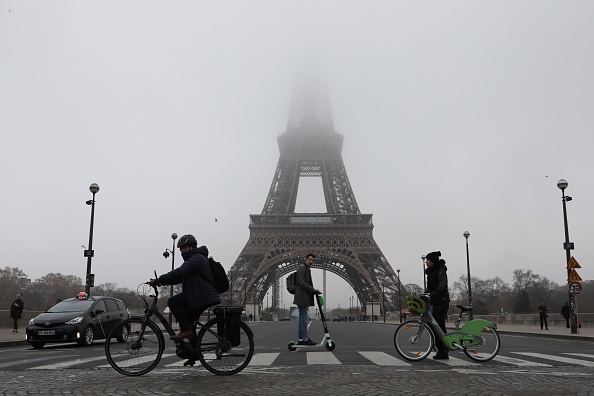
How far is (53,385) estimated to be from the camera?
20.6 feet

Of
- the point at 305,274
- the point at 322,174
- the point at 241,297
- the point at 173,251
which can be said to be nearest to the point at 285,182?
the point at 322,174

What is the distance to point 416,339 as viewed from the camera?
29.1 ft

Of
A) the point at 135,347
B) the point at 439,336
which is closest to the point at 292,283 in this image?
the point at 439,336

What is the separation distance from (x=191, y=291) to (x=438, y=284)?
404 centimetres

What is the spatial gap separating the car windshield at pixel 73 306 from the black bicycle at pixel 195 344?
8.55 metres

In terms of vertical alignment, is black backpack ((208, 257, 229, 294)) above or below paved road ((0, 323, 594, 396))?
above

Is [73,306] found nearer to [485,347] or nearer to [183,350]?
[183,350]

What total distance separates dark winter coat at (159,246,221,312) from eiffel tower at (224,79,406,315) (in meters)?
54.7

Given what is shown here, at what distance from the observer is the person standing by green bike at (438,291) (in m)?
8.97

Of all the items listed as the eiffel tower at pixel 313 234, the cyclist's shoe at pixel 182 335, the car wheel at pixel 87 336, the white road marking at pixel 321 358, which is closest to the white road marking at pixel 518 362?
the white road marking at pixel 321 358

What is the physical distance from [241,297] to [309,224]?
42.8 feet

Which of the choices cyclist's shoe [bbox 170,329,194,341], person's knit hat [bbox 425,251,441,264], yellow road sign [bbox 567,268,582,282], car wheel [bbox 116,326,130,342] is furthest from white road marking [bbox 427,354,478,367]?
yellow road sign [bbox 567,268,582,282]

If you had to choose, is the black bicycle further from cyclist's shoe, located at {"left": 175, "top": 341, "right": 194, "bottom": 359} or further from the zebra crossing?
the zebra crossing

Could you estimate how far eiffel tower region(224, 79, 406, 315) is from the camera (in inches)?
2552
